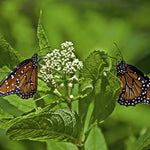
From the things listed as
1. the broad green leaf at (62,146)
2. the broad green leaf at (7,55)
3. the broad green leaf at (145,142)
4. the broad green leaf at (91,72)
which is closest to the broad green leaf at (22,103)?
the broad green leaf at (7,55)

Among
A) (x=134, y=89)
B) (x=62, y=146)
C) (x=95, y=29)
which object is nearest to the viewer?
(x=134, y=89)

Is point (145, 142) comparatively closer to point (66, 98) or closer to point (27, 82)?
point (66, 98)

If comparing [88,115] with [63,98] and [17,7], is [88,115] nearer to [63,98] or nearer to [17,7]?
[63,98]

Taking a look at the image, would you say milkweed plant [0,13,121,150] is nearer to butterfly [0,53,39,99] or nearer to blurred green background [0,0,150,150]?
butterfly [0,53,39,99]

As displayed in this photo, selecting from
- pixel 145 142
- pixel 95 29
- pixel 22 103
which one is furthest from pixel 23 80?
pixel 95 29

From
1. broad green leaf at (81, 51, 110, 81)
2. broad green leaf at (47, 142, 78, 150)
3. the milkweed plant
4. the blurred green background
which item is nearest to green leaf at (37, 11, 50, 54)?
the milkweed plant

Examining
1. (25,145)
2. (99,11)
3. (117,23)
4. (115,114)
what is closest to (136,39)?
(117,23)
